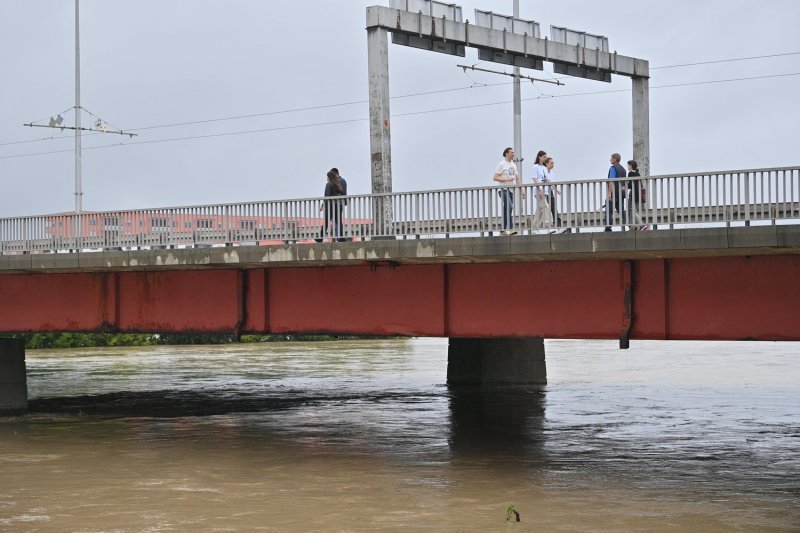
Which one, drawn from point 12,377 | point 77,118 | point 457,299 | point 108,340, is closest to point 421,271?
point 457,299

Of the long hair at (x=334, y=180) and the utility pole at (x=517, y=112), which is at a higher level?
the utility pole at (x=517, y=112)

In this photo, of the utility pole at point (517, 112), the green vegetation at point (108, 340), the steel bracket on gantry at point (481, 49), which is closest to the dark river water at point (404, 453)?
the steel bracket on gantry at point (481, 49)

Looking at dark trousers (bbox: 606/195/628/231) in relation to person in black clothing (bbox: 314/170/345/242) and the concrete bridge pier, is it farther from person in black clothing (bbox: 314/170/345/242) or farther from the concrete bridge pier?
the concrete bridge pier

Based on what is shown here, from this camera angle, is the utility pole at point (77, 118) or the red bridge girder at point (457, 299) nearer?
the red bridge girder at point (457, 299)

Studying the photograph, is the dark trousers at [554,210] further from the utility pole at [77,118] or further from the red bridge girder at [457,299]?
the utility pole at [77,118]

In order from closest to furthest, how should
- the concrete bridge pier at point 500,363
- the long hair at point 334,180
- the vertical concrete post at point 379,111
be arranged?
1. the long hair at point 334,180
2. the vertical concrete post at point 379,111
3. the concrete bridge pier at point 500,363

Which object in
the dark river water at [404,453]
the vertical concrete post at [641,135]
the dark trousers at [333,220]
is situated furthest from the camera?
the vertical concrete post at [641,135]

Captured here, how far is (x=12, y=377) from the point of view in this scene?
37.8m

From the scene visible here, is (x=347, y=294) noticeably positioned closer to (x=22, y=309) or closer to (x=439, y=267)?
(x=439, y=267)

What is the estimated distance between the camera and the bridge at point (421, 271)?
71.1ft

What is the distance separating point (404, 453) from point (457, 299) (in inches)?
171

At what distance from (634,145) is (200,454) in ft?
43.8

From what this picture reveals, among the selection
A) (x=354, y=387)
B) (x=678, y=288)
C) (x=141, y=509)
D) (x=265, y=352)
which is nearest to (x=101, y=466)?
(x=141, y=509)

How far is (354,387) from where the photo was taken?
47.2 metres
